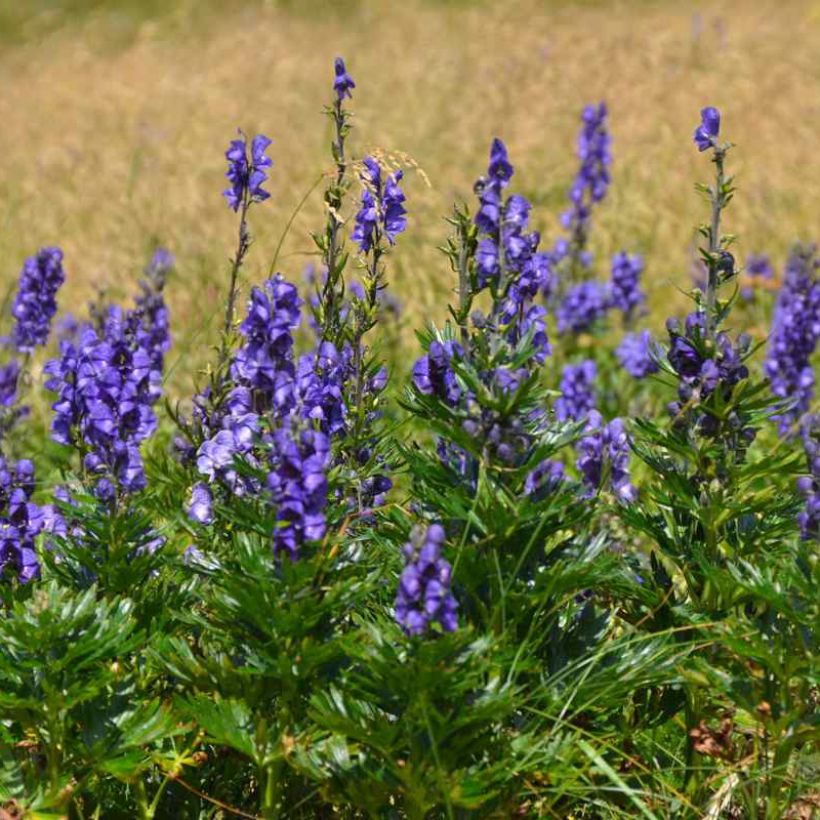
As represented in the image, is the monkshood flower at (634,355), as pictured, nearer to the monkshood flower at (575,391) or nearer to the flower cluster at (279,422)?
the monkshood flower at (575,391)

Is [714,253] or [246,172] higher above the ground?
[246,172]

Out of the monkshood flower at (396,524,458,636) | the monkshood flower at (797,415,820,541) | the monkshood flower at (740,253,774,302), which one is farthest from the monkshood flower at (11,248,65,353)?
the monkshood flower at (740,253,774,302)

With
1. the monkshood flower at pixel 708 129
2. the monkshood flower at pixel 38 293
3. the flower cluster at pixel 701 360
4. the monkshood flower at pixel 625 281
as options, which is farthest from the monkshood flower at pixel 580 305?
the flower cluster at pixel 701 360

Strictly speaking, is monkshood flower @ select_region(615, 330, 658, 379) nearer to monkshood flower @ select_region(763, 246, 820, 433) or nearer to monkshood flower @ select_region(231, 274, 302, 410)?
monkshood flower @ select_region(763, 246, 820, 433)

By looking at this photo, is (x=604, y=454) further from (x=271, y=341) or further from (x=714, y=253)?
(x=271, y=341)

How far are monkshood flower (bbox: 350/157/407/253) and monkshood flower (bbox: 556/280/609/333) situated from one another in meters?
4.69

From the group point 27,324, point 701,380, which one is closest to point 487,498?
point 701,380

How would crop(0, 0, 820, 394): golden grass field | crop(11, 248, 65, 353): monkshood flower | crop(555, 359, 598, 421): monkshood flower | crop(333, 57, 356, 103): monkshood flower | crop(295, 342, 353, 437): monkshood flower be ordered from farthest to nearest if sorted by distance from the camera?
crop(0, 0, 820, 394): golden grass field → crop(555, 359, 598, 421): monkshood flower → crop(11, 248, 65, 353): monkshood flower → crop(333, 57, 356, 103): monkshood flower → crop(295, 342, 353, 437): monkshood flower

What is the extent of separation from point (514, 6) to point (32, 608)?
18.9 meters

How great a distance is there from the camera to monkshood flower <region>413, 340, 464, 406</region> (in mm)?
2764

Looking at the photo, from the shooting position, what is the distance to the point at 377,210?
127 inches

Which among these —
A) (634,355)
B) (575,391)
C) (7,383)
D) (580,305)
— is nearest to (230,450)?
(7,383)

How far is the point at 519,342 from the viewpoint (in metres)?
2.80

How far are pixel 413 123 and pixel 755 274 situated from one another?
5256mm
